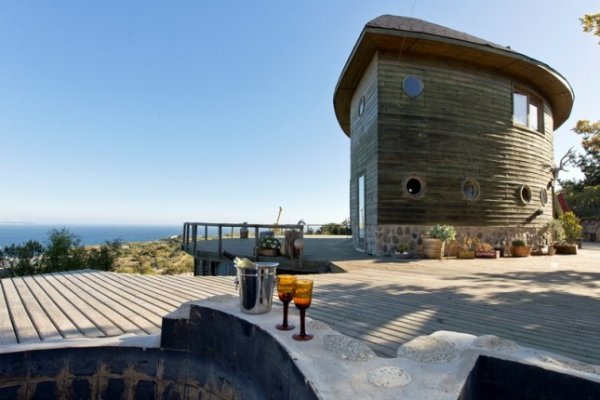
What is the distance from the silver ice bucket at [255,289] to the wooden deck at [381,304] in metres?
0.78

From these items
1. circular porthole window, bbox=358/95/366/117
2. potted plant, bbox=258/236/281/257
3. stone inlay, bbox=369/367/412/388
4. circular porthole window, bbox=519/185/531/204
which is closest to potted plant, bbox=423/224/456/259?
circular porthole window, bbox=519/185/531/204

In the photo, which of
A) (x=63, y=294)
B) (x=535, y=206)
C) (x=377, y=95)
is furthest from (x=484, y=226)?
(x=63, y=294)

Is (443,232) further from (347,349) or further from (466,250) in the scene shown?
(347,349)

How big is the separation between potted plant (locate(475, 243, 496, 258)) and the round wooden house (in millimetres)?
452

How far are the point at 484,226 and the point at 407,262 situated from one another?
3558mm

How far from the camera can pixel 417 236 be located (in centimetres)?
934

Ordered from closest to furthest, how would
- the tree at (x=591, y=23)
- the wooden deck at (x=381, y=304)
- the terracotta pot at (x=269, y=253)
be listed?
the wooden deck at (x=381, y=304) < the tree at (x=591, y=23) < the terracotta pot at (x=269, y=253)

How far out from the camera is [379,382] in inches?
61.6

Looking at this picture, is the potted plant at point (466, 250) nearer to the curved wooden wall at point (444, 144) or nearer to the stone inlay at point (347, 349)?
the curved wooden wall at point (444, 144)

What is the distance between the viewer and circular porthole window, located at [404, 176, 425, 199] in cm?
936

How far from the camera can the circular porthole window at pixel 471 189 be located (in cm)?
984

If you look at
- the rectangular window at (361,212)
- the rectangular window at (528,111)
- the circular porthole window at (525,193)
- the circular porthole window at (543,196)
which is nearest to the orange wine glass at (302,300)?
the rectangular window at (361,212)

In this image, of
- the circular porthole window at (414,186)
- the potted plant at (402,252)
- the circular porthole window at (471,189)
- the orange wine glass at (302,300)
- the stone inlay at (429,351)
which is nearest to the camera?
the stone inlay at (429,351)

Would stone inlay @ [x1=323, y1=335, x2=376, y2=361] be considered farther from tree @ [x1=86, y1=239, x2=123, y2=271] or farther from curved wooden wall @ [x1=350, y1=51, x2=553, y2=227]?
tree @ [x1=86, y1=239, x2=123, y2=271]
